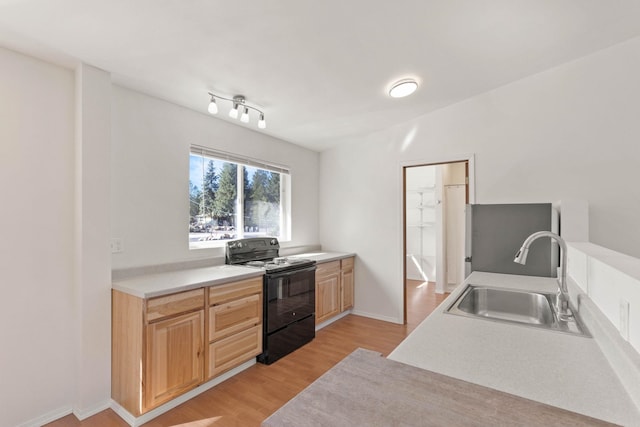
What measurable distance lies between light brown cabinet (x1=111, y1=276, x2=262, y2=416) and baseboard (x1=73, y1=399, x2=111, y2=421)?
85 mm

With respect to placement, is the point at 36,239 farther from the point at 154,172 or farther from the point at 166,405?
the point at 166,405

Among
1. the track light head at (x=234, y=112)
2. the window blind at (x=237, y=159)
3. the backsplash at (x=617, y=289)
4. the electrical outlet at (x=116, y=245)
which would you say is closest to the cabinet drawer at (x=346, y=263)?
the window blind at (x=237, y=159)

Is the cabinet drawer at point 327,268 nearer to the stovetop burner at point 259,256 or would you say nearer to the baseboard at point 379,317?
the stovetop burner at point 259,256

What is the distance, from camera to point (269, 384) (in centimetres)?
247

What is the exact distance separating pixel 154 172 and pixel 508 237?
10.2 ft

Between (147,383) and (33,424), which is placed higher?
(147,383)

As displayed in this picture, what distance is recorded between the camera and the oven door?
280cm

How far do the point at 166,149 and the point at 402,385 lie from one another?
105 inches

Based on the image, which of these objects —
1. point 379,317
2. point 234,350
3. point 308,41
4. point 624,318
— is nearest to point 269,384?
point 234,350

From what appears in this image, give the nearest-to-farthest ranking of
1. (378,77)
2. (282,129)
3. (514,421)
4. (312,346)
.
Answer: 1. (514,421)
2. (378,77)
3. (312,346)
4. (282,129)

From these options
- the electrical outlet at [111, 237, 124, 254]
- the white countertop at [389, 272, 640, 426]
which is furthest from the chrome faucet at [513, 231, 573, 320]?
the electrical outlet at [111, 237, 124, 254]

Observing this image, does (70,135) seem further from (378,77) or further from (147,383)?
(378,77)

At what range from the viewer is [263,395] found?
2326 millimetres

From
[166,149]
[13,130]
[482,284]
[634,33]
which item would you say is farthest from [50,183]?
[634,33]
